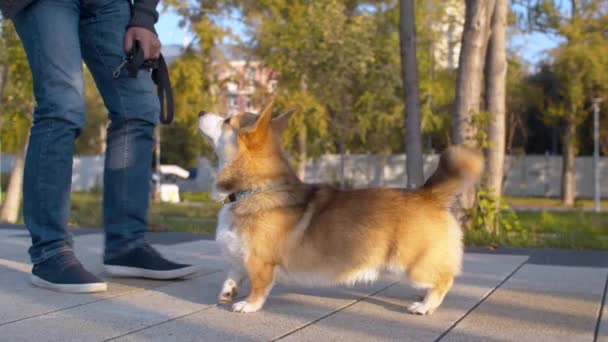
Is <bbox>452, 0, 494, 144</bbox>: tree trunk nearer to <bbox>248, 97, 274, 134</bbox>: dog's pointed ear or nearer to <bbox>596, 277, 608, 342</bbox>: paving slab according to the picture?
<bbox>596, 277, 608, 342</bbox>: paving slab

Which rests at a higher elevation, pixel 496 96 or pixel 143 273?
pixel 496 96

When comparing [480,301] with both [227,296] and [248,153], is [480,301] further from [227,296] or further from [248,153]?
[248,153]

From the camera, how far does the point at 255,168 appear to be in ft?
11.4

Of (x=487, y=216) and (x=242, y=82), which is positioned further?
(x=242, y=82)

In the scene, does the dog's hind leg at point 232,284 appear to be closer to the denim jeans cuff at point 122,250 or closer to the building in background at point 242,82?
the denim jeans cuff at point 122,250

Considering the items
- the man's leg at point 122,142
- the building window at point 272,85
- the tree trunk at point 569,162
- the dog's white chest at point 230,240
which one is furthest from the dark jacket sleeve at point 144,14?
the tree trunk at point 569,162

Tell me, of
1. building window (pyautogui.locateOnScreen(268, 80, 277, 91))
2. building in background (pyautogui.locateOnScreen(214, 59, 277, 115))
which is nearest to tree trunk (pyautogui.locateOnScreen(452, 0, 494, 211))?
building window (pyautogui.locateOnScreen(268, 80, 277, 91))

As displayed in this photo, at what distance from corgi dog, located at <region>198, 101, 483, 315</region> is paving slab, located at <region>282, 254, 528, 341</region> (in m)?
0.12

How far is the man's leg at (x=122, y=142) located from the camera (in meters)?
3.71

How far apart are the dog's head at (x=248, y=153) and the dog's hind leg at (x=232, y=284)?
416mm

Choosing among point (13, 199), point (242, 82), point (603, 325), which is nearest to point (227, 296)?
point (603, 325)

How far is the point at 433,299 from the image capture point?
126 inches

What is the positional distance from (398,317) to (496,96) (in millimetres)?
5406

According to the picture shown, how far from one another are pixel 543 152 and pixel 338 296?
35.7 meters
